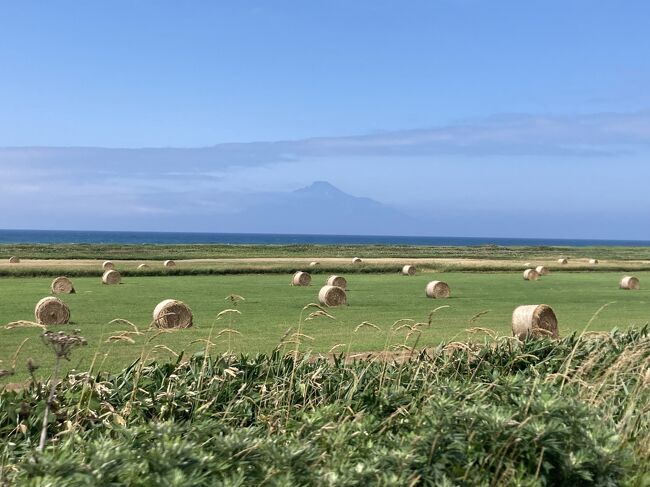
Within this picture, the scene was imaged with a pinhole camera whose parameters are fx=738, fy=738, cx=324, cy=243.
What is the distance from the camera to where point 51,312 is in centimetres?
2528

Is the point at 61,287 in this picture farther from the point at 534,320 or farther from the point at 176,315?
the point at 534,320

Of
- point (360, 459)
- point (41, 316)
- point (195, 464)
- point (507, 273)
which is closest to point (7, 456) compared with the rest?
point (195, 464)

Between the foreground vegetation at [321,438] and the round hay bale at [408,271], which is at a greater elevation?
the foreground vegetation at [321,438]

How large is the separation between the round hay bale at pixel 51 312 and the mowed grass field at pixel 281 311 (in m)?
0.57

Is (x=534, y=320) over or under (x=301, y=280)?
over

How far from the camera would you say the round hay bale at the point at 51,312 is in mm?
25234

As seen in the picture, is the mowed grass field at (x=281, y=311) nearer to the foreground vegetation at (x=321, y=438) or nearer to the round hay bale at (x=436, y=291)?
the round hay bale at (x=436, y=291)

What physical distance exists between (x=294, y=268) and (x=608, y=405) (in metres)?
57.0

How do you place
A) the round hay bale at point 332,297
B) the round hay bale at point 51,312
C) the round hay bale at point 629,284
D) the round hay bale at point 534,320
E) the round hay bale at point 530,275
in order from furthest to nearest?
the round hay bale at point 530,275, the round hay bale at point 629,284, the round hay bale at point 332,297, the round hay bale at point 51,312, the round hay bale at point 534,320

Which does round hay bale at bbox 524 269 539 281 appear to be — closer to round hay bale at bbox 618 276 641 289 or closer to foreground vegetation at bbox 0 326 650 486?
round hay bale at bbox 618 276 641 289

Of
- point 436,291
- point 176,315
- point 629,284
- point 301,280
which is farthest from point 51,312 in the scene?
point 629,284

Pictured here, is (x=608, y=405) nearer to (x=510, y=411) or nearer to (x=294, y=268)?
(x=510, y=411)

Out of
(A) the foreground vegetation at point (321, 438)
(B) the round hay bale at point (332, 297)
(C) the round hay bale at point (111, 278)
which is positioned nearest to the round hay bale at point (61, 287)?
(C) the round hay bale at point (111, 278)

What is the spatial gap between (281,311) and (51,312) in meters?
8.72
